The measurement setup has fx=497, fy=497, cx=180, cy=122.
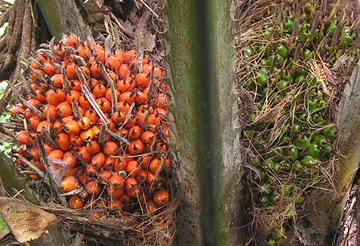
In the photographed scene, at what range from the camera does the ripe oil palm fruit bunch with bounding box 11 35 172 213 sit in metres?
1.50

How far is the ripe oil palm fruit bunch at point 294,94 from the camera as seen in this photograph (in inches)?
63.6

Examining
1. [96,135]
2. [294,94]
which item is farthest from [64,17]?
[294,94]

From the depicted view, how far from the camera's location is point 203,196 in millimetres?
1464

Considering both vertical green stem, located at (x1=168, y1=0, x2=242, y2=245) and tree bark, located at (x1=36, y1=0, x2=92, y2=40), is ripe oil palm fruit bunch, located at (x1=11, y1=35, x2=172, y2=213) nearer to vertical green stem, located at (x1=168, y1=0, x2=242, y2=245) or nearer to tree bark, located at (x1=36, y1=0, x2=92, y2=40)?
vertical green stem, located at (x1=168, y1=0, x2=242, y2=245)

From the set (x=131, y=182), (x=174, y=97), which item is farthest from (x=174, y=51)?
(x=131, y=182)

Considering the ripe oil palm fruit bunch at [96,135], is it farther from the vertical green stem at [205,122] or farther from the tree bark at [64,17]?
the tree bark at [64,17]

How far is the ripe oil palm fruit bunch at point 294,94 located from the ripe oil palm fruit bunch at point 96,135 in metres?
0.33

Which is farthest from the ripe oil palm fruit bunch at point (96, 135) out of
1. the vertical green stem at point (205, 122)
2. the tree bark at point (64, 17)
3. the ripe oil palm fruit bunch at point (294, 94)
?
the tree bark at point (64, 17)

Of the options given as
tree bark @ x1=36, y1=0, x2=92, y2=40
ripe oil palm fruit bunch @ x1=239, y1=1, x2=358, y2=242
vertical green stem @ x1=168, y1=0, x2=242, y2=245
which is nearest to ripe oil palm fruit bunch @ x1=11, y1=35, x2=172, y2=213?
vertical green stem @ x1=168, y1=0, x2=242, y2=245

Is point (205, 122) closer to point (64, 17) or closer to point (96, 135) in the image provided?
point (96, 135)

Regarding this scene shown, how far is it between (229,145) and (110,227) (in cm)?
44

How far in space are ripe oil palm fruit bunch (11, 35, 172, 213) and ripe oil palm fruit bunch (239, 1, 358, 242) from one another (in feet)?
1.08

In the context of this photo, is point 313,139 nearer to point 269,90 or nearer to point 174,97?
point 269,90

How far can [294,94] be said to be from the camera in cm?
169
